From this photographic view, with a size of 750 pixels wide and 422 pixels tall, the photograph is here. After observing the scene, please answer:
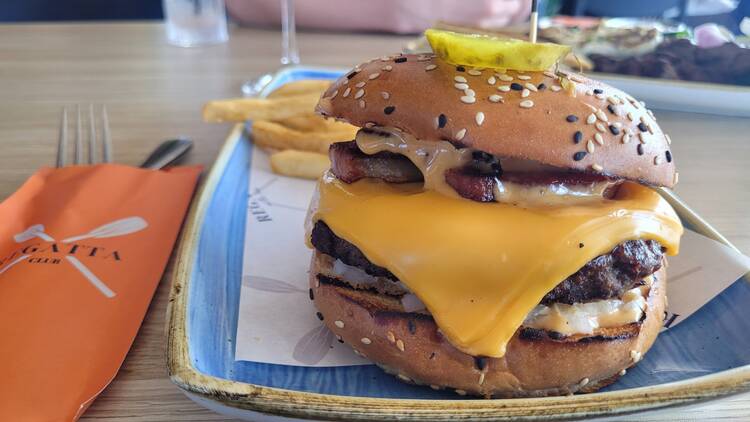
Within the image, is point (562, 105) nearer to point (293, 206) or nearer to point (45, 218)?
point (293, 206)

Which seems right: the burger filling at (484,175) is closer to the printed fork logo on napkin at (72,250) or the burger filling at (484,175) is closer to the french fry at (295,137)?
the printed fork logo on napkin at (72,250)

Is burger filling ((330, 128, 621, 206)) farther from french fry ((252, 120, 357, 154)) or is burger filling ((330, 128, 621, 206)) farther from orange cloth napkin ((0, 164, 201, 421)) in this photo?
french fry ((252, 120, 357, 154))

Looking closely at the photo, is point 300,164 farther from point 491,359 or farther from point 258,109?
point 491,359

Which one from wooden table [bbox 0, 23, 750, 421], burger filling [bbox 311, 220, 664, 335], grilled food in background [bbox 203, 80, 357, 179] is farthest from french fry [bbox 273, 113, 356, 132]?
burger filling [bbox 311, 220, 664, 335]

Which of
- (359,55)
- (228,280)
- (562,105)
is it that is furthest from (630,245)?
(359,55)

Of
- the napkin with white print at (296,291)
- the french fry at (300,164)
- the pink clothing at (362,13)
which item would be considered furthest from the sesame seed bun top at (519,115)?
the pink clothing at (362,13)

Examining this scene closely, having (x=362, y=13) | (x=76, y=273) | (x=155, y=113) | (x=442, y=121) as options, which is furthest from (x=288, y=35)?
(x=442, y=121)
